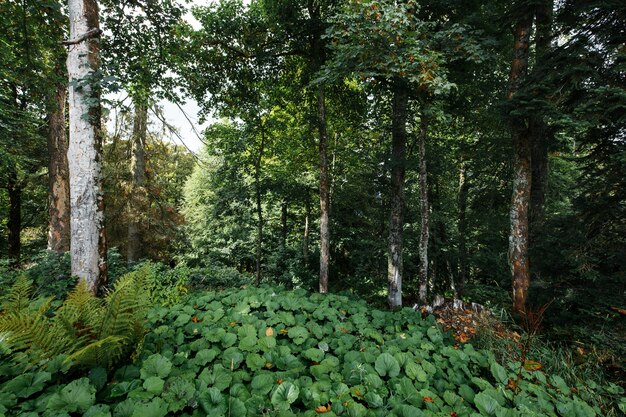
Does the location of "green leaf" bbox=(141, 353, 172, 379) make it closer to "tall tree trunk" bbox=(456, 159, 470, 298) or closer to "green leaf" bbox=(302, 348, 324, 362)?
"green leaf" bbox=(302, 348, 324, 362)

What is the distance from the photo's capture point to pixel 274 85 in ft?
29.7

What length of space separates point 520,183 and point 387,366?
5813mm

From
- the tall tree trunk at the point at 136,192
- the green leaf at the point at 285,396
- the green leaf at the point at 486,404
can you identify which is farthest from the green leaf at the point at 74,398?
the tall tree trunk at the point at 136,192

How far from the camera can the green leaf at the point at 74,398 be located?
1.55 m

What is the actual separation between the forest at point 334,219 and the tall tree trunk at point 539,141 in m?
0.07

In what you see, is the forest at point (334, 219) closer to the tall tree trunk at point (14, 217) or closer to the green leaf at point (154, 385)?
the green leaf at point (154, 385)

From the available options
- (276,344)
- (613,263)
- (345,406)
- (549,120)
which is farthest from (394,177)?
(345,406)

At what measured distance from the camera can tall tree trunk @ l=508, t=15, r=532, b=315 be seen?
19.5 feet

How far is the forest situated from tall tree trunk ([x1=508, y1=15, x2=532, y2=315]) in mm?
42

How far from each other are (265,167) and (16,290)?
9.12 meters

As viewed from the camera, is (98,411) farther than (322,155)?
No

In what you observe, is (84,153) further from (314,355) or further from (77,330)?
(314,355)

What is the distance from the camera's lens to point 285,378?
7.35 ft

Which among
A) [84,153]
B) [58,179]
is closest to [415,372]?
[84,153]
